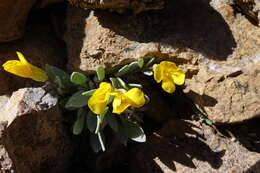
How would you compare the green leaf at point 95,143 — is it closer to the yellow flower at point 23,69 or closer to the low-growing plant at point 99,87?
the low-growing plant at point 99,87

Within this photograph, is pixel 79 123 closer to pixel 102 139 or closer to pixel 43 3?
pixel 102 139

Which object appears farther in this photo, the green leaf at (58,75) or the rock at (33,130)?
the green leaf at (58,75)

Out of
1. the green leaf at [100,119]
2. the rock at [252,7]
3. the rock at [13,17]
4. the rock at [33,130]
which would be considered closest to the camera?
the rock at [33,130]

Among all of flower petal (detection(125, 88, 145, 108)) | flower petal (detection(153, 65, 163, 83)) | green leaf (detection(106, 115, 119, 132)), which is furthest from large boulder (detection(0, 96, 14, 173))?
flower petal (detection(153, 65, 163, 83))

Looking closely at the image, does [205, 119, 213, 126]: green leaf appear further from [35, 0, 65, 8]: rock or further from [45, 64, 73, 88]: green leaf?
[35, 0, 65, 8]: rock

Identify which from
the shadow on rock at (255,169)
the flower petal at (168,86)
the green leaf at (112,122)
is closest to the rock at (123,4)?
the flower petal at (168,86)

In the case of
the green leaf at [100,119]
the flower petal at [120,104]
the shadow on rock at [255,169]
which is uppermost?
the flower petal at [120,104]

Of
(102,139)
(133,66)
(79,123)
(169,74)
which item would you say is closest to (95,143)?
(102,139)

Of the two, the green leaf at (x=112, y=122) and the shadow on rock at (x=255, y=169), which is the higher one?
the green leaf at (x=112, y=122)
